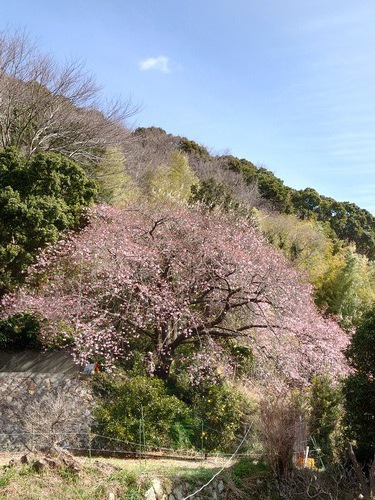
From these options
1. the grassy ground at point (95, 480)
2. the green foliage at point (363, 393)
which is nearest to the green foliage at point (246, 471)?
the grassy ground at point (95, 480)

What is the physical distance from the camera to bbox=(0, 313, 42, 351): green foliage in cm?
979

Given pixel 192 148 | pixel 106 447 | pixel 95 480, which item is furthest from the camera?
pixel 192 148

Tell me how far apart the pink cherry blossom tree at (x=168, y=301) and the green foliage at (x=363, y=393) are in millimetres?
2816

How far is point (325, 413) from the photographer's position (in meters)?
A: 8.08

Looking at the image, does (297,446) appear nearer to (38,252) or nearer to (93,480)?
(93,480)

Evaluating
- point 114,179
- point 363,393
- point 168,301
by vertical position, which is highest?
point 114,179

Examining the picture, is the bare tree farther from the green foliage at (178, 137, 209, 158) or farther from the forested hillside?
the green foliage at (178, 137, 209, 158)

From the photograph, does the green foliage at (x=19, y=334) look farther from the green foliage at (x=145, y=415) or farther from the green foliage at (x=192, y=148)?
the green foliage at (x=192, y=148)

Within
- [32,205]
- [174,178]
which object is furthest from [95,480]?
[174,178]

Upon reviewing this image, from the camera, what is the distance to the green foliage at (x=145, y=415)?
7.05 meters

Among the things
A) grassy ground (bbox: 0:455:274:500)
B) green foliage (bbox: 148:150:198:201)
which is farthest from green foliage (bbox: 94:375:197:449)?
green foliage (bbox: 148:150:198:201)

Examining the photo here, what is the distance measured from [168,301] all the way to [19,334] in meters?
4.05

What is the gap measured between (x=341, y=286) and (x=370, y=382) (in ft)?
35.2

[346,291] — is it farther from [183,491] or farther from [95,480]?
[95,480]
